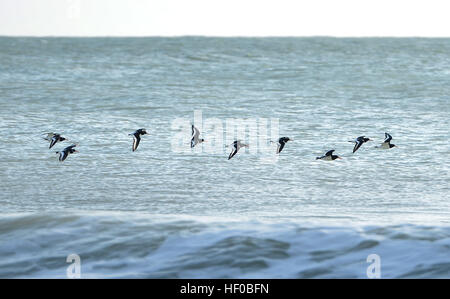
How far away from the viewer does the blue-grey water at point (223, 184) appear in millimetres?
7094

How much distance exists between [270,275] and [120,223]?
245 cm

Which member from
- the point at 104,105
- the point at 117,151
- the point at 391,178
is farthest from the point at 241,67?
the point at 391,178

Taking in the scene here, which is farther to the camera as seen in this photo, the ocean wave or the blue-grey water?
the blue-grey water

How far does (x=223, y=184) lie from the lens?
1163 cm

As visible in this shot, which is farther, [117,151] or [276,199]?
[117,151]

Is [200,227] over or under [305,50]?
under

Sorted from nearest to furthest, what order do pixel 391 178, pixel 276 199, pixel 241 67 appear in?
pixel 276 199, pixel 391 178, pixel 241 67

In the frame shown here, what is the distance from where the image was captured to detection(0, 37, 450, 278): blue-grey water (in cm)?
709

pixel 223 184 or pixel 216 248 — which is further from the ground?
pixel 223 184

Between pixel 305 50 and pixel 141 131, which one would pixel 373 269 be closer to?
pixel 141 131

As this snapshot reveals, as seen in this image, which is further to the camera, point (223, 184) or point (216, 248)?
point (223, 184)

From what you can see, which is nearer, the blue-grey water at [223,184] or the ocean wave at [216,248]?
the ocean wave at [216,248]

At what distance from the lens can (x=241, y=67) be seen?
112ft

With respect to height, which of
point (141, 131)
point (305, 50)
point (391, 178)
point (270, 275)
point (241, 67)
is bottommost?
point (270, 275)
